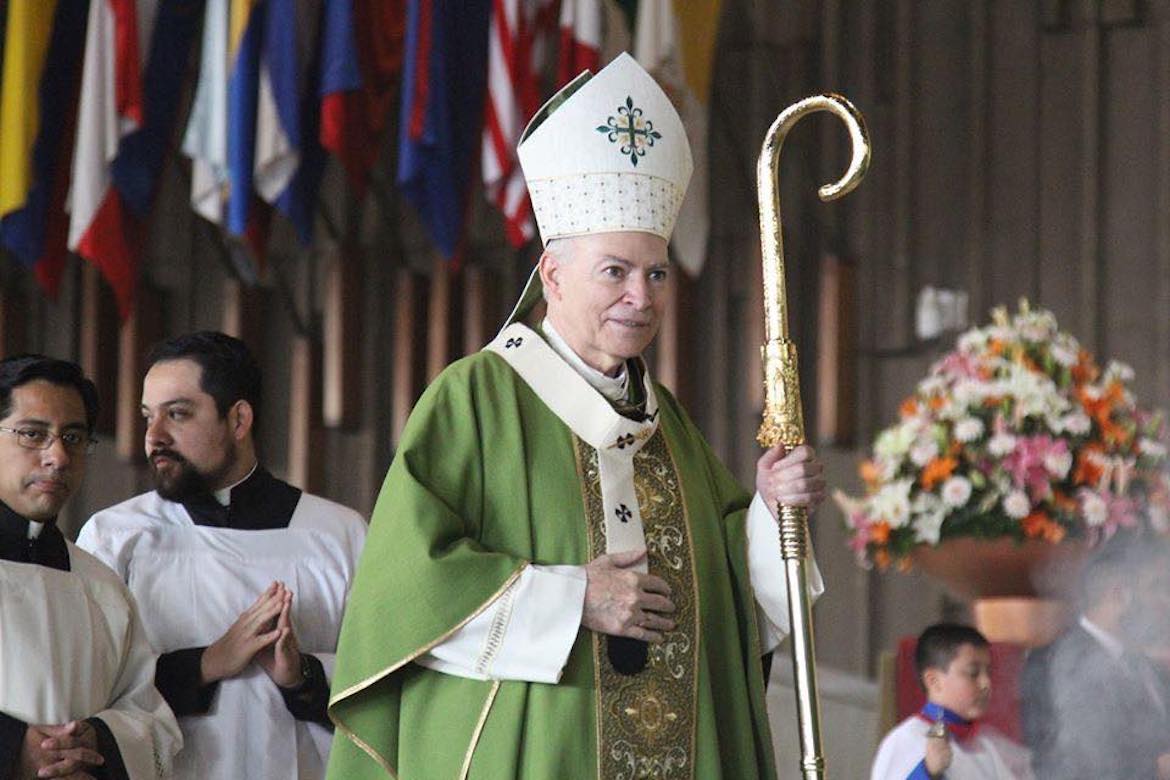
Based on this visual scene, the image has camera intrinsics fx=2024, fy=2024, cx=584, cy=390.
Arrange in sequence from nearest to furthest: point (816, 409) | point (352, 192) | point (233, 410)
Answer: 1. point (233, 410)
2. point (816, 409)
3. point (352, 192)

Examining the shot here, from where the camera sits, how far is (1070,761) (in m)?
4.20

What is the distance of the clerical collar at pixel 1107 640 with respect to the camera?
14.1ft

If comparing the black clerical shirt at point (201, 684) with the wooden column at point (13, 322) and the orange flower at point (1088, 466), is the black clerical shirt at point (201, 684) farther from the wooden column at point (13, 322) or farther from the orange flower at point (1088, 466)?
the wooden column at point (13, 322)

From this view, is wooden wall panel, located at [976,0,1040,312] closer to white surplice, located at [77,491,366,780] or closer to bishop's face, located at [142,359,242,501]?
white surplice, located at [77,491,366,780]

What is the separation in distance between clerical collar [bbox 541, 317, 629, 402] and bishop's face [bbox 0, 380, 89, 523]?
3.29ft

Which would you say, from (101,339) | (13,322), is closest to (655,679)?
(101,339)

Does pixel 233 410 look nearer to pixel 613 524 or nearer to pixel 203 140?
pixel 613 524

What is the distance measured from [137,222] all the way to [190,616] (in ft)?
12.0

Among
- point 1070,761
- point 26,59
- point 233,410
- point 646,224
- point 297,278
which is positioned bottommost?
point 1070,761

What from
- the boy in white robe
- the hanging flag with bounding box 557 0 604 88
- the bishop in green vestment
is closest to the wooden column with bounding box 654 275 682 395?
the hanging flag with bounding box 557 0 604 88

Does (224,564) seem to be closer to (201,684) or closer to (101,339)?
(201,684)

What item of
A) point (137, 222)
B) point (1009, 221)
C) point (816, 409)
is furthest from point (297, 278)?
point (1009, 221)

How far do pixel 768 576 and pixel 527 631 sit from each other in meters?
0.53

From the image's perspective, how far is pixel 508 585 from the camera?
3381mm
